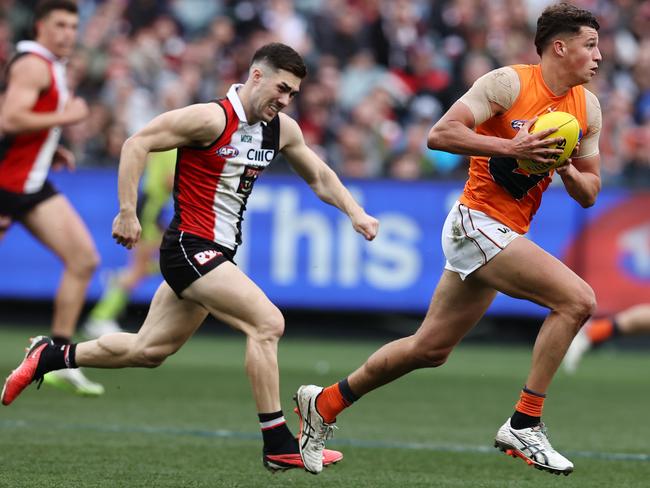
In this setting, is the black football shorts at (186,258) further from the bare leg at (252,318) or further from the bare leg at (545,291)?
the bare leg at (545,291)

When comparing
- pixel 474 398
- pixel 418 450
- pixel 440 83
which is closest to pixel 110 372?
pixel 474 398

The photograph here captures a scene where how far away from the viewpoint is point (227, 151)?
22.1ft

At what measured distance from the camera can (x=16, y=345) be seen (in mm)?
13977

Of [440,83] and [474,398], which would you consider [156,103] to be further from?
[474,398]

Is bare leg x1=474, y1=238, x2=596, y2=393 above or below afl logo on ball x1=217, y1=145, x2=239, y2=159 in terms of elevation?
below

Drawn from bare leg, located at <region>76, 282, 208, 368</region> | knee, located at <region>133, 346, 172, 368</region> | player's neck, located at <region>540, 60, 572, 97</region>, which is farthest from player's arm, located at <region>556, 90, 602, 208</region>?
knee, located at <region>133, 346, 172, 368</region>

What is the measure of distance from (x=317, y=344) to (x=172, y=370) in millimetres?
3190

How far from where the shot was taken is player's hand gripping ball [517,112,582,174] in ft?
21.0

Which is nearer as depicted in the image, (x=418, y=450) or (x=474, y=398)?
(x=418, y=450)

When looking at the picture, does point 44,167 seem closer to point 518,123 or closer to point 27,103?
point 27,103

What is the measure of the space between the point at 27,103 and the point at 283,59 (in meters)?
3.33

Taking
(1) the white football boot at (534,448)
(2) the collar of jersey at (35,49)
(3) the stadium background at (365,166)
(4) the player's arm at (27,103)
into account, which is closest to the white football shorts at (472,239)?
(1) the white football boot at (534,448)

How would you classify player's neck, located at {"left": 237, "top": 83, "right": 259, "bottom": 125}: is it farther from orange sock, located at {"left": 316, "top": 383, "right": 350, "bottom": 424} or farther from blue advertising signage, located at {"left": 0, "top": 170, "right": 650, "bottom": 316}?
blue advertising signage, located at {"left": 0, "top": 170, "right": 650, "bottom": 316}

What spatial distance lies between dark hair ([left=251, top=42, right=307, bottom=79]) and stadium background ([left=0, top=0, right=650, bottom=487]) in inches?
219
